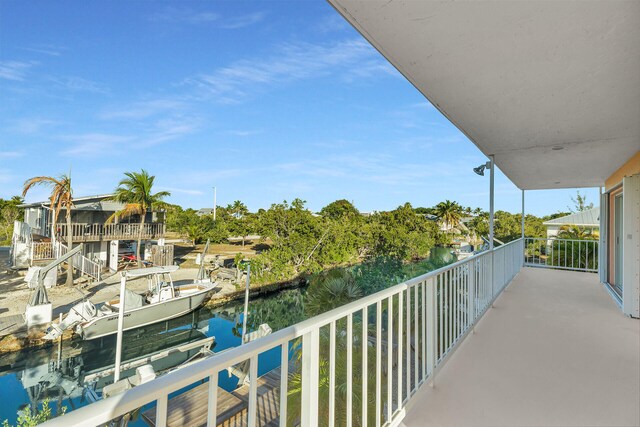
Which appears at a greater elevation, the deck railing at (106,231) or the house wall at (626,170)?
the house wall at (626,170)

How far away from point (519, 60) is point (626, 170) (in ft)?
14.3

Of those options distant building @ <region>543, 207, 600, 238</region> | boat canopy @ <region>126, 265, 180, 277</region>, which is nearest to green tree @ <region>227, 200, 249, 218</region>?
boat canopy @ <region>126, 265, 180, 277</region>

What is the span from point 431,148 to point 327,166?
19.8 m

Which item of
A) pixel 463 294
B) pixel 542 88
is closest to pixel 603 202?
pixel 463 294

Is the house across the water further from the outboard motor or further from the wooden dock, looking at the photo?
the wooden dock

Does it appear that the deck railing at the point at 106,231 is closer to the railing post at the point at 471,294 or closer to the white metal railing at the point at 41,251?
the white metal railing at the point at 41,251

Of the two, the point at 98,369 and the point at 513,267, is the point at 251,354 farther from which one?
the point at 98,369

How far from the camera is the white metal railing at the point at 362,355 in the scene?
0.65 metres

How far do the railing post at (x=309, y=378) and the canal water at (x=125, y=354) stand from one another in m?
5.73

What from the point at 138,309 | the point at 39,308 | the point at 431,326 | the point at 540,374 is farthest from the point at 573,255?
the point at 39,308

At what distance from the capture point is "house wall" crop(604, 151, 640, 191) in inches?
162

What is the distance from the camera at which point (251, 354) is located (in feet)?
2.78

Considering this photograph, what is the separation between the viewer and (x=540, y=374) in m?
2.38

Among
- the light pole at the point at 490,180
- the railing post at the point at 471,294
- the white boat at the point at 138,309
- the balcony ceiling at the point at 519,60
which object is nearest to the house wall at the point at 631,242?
the balcony ceiling at the point at 519,60
